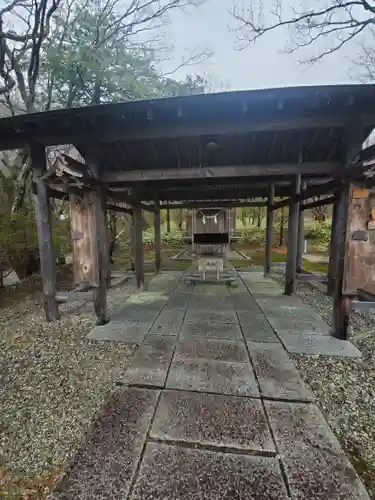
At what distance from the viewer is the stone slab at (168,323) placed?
348 centimetres

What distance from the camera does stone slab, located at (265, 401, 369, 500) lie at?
4.47 ft

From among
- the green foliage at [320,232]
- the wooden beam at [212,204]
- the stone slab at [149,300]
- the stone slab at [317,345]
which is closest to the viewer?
the stone slab at [317,345]

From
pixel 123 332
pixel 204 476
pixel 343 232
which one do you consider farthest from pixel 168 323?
pixel 343 232

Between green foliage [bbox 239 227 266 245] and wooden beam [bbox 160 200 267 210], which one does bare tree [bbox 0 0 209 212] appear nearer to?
wooden beam [bbox 160 200 267 210]

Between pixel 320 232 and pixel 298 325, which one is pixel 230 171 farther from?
pixel 320 232

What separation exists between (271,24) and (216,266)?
26.7 feet

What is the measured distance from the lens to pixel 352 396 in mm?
2150

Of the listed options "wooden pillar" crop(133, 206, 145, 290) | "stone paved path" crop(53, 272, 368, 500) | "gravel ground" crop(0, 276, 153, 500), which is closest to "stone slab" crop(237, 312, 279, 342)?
"stone paved path" crop(53, 272, 368, 500)

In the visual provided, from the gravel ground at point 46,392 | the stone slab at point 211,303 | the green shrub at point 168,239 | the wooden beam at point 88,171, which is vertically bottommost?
the gravel ground at point 46,392

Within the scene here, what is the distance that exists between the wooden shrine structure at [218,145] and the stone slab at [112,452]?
1.96 meters

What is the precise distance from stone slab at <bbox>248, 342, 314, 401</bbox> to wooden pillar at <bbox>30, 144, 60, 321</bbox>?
3.23 m

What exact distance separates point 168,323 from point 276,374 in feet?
5.94

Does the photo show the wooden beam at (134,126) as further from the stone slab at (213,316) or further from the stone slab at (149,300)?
the stone slab at (149,300)

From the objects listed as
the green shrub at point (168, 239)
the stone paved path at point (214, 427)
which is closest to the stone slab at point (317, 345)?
the stone paved path at point (214, 427)
